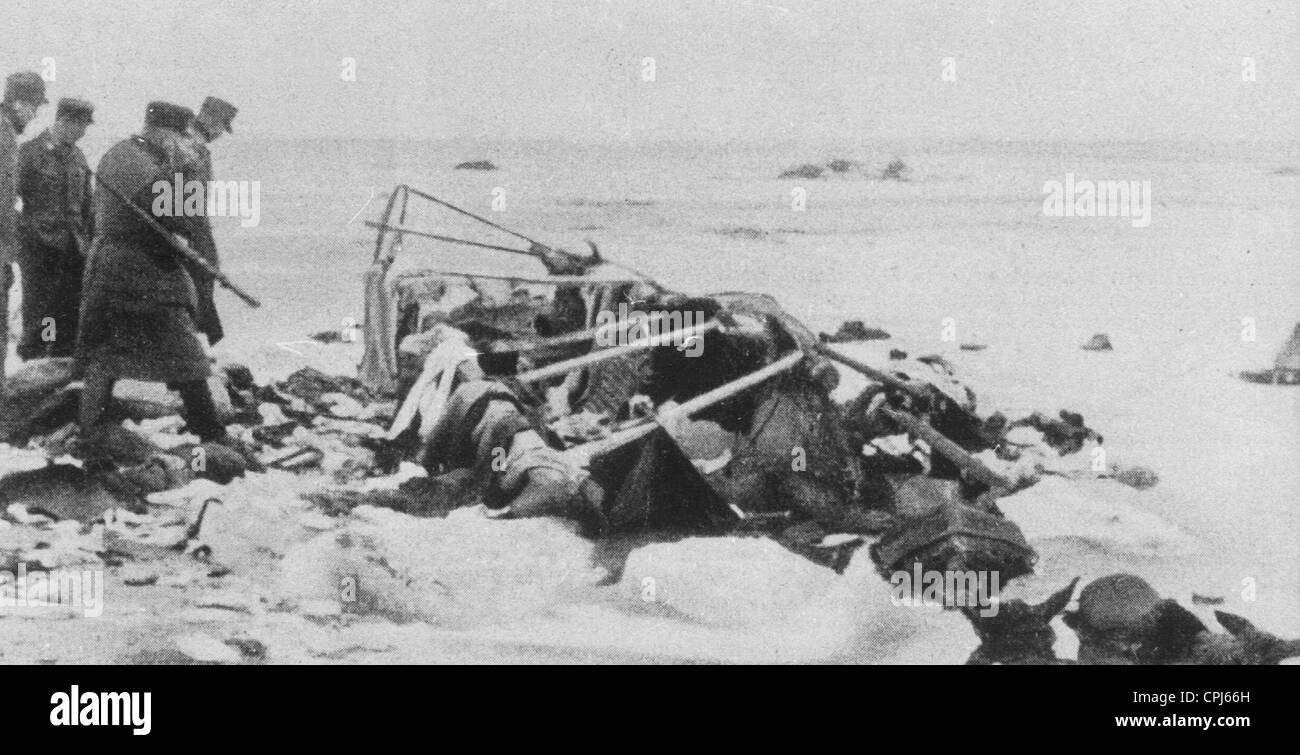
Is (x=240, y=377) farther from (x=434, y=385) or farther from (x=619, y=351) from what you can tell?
(x=619, y=351)

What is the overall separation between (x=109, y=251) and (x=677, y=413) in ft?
7.39

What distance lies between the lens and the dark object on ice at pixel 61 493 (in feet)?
15.8

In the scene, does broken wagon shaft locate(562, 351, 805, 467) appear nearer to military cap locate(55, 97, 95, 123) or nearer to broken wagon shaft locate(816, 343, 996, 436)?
broken wagon shaft locate(816, 343, 996, 436)

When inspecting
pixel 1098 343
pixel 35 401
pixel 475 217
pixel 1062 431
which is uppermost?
pixel 475 217

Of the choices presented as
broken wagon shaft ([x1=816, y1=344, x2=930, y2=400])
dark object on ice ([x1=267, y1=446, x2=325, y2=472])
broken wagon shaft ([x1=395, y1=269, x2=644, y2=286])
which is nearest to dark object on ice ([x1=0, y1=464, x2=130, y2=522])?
dark object on ice ([x1=267, y1=446, x2=325, y2=472])

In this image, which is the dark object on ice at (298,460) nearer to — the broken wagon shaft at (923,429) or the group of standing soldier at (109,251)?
the group of standing soldier at (109,251)

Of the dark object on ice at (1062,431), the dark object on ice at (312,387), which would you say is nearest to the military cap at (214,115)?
the dark object on ice at (312,387)

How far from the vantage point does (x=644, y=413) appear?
4.86 meters

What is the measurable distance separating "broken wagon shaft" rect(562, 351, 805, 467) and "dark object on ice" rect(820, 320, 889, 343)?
28 centimetres

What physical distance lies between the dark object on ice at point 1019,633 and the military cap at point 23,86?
4.15 m

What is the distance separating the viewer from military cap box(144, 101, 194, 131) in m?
4.91

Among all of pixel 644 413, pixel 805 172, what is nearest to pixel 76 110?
pixel 644 413

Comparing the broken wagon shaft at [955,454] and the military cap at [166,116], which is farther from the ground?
the military cap at [166,116]

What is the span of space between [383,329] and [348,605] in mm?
1101
